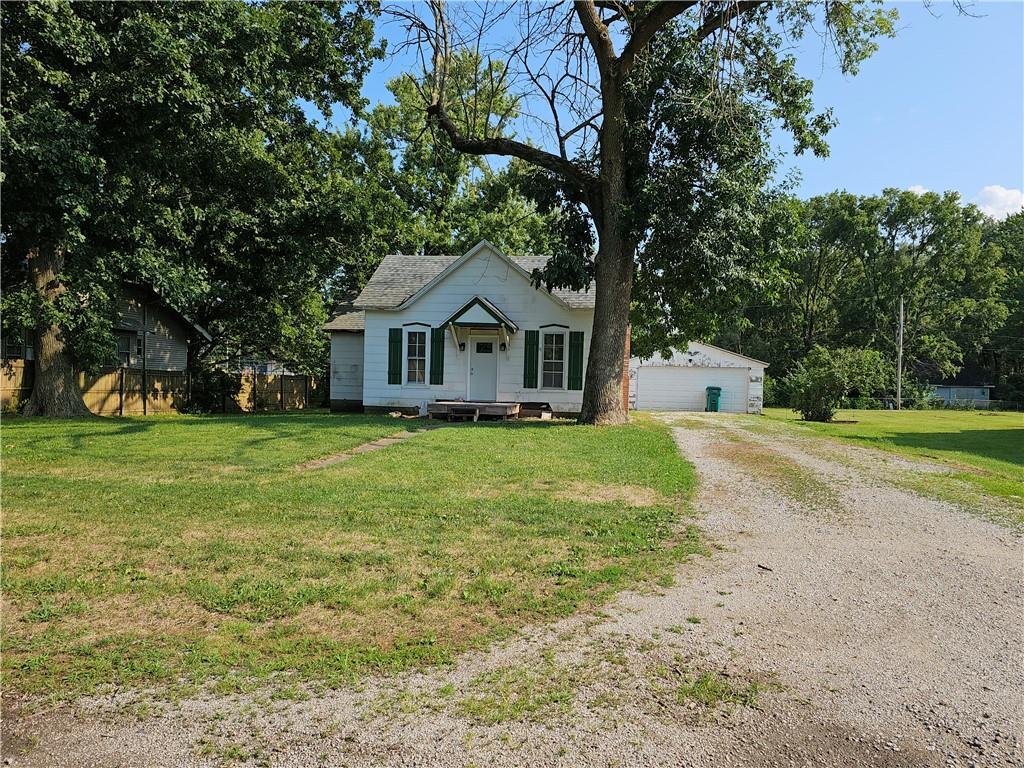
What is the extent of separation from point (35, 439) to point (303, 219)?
36.9 ft

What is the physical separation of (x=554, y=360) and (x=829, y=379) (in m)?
10.5

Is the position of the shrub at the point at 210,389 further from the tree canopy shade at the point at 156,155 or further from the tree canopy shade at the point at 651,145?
the tree canopy shade at the point at 651,145

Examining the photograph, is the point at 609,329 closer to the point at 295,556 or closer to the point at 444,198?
the point at 295,556

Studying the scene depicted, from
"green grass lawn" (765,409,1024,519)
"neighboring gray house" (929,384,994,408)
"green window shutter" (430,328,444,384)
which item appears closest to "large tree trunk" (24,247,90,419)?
"green window shutter" (430,328,444,384)

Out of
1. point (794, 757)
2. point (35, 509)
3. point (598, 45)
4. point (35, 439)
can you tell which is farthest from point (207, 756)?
point (598, 45)

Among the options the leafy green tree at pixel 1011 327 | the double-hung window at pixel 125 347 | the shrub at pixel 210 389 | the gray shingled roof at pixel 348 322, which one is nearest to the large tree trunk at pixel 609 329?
the gray shingled roof at pixel 348 322

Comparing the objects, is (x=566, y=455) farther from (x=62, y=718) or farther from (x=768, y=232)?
(x=768, y=232)

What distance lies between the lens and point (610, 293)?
49.1 feet

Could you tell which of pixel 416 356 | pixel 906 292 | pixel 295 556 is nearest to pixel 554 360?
pixel 416 356

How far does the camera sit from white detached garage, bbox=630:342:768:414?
29.8 m

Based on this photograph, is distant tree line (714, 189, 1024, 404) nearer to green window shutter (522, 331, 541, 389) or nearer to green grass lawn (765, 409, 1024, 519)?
green grass lawn (765, 409, 1024, 519)

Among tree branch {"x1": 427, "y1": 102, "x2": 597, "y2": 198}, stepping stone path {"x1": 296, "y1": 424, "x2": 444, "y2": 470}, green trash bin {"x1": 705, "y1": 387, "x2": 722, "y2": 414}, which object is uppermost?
tree branch {"x1": 427, "y1": 102, "x2": 597, "y2": 198}

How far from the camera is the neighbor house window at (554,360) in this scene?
744 inches

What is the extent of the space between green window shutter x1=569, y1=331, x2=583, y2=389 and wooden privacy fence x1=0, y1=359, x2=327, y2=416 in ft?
44.1
